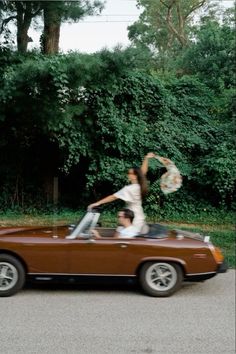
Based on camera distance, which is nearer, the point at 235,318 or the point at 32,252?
the point at 235,318

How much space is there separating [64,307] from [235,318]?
1.92m

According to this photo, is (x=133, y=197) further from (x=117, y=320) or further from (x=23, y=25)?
(x=23, y=25)

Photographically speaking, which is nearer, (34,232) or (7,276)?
(7,276)

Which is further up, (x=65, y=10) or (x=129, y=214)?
(x=65, y=10)

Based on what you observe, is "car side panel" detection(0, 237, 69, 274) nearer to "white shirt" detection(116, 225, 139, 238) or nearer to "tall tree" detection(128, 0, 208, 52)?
"white shirt" detection(116, 225, 139, 238)

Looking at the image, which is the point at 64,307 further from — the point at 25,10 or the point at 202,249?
the point at 25,10

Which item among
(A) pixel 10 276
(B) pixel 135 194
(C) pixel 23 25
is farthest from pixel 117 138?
(A) pixel 10 276

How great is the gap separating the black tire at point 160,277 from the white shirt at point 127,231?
437 mm

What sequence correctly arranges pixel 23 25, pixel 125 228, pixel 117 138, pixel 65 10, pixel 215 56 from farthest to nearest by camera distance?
pixel 215 56 → pixel 117 138 → pixel 23 25 → pixel 65 10 → pixel 125 228

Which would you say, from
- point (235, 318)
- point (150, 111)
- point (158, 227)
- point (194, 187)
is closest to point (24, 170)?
point (150, 111)

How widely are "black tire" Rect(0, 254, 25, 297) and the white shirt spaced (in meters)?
1.34

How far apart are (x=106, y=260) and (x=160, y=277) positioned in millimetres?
734

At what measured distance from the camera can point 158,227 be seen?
661cm

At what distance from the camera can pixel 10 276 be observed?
19.7 ft
